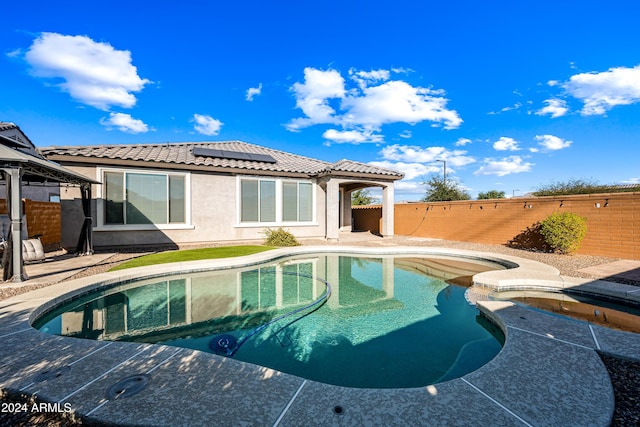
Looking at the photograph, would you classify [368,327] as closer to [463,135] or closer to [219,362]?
[219,362]

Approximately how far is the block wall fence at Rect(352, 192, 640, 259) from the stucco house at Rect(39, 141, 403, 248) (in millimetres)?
3201

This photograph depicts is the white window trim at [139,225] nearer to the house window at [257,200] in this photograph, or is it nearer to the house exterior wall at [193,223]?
the house exterior wall at [193,223]

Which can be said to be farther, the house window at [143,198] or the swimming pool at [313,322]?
the house window at [143,198]

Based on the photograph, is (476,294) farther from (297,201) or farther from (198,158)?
(198,158)

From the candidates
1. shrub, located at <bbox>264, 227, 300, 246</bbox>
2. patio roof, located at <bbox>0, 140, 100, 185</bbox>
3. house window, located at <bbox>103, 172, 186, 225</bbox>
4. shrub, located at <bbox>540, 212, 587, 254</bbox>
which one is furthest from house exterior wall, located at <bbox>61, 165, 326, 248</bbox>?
shrub, located at <bbox>540, 212, 587, 254</bbox>

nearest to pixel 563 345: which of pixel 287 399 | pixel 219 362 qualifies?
pixel 287 399

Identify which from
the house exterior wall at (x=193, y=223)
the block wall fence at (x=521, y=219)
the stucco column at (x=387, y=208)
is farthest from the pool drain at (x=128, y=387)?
the stucco column at (x=387, y=208)

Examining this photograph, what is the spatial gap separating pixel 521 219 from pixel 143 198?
55.8ft

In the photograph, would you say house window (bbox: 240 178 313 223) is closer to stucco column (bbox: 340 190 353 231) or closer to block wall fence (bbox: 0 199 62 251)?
stucco column (bbox: 340 190 353 231)

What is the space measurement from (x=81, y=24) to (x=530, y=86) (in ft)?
82.1

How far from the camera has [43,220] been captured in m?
12.7

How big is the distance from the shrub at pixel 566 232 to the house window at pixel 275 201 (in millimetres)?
10721

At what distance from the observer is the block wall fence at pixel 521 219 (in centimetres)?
958

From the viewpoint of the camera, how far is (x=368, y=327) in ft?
16.1
